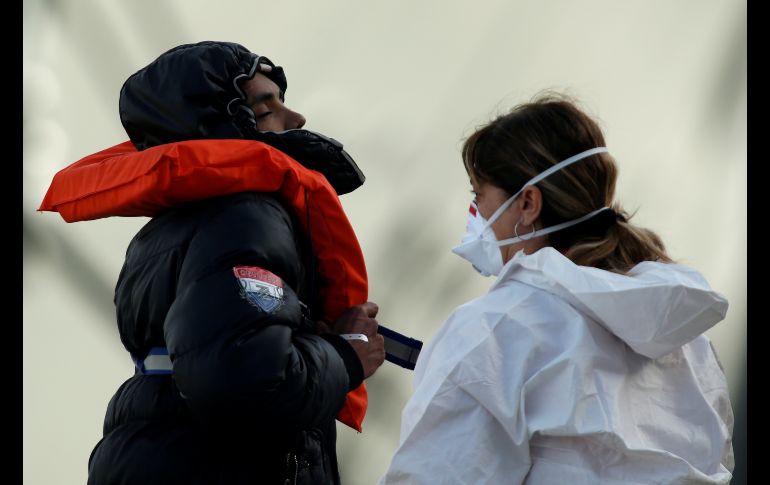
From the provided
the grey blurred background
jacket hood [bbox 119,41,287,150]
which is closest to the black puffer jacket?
jacket hood [bbox 119,41,287,150]

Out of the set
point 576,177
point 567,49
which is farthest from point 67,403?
point 567,49

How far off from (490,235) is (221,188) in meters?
0.46

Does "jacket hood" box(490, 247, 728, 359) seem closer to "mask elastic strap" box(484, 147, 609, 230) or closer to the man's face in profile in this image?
"mask elastic strap" box(484, 147, 609, 230)

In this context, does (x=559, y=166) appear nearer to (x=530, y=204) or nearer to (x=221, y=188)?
(x=530, y=204)

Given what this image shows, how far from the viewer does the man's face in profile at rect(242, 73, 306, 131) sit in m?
1.60

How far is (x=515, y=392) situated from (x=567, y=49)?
1.91 meters

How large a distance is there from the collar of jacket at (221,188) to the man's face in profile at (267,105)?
0.60 ft

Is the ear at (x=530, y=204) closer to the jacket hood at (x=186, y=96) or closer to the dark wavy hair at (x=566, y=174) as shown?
the dark wavy hair at (x=566, y=174)

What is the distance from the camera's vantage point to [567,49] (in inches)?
113

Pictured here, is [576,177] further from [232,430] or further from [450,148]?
[450,148]

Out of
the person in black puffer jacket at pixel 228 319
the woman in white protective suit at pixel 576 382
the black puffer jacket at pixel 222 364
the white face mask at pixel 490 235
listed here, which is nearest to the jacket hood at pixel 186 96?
the person in black puffer jacket at pixel 228 319

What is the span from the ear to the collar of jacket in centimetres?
29

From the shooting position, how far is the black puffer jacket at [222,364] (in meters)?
1.22

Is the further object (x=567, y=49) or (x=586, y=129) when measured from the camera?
(x=567, y=49)
